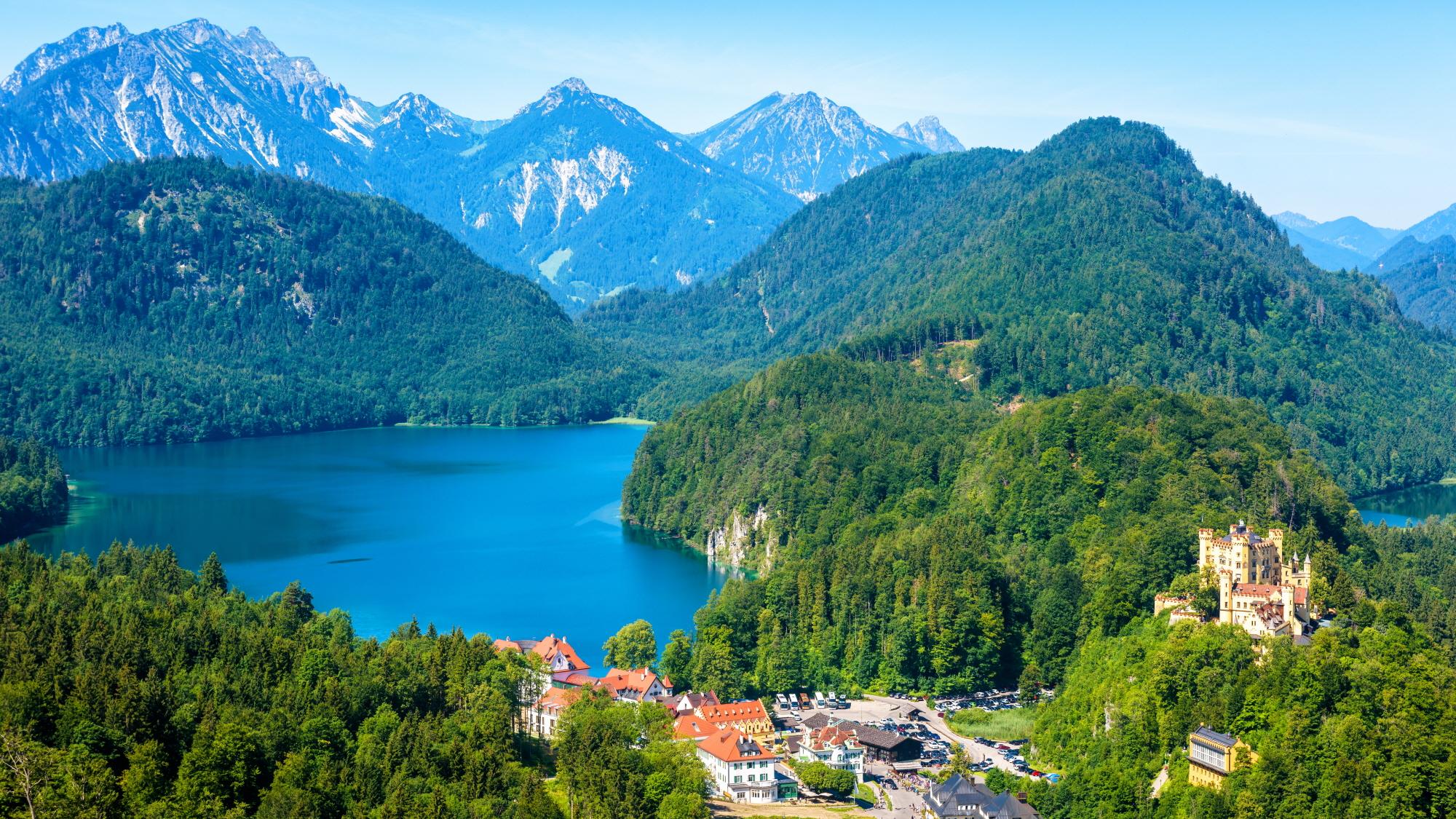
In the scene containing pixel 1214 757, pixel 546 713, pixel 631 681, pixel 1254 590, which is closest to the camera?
pixel 1214 757

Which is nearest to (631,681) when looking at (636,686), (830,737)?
(636,686)

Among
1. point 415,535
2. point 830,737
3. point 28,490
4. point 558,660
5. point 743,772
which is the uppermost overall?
point 28,490

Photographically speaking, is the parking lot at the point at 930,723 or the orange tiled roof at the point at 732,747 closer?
the orange tiled roof at the point at 732,747

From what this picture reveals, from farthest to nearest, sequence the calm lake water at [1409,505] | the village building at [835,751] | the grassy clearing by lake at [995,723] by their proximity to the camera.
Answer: the calm lake water at [1409,505], the grassy clearing by lake at [995,723], the village building at [835,751]

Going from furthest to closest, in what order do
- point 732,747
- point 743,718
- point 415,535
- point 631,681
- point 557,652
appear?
point 415,535 < point 557,652 < point 631,681 < point 743,718 < point 732,747

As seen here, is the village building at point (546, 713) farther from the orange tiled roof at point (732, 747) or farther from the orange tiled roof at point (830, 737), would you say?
the orange tiled roof at point (830, 737)

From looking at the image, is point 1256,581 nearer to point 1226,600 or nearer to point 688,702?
point 1226,600

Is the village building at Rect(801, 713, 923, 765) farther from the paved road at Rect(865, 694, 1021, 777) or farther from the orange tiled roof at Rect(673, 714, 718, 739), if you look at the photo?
the orange tiled roof at Rect(673, 714, 718, 739)

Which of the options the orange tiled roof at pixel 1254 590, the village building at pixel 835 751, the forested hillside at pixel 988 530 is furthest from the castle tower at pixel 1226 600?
the village building at pixel 835 751
